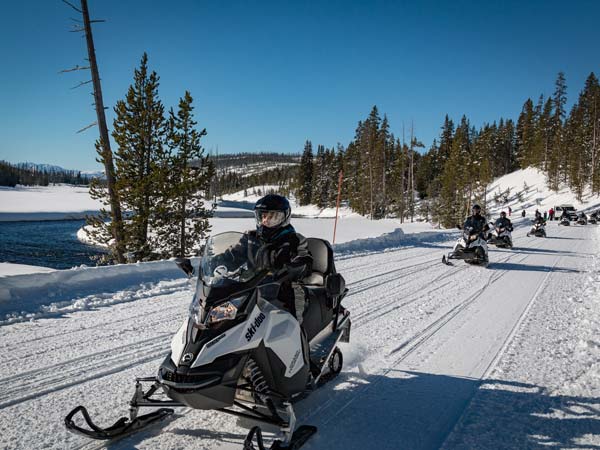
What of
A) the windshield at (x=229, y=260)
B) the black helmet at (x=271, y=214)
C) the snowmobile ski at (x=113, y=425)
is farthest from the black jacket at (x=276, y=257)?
the snowmobile ski at (x=113, y=425)

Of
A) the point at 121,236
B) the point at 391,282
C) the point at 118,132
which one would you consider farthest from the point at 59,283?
the point at 118,132

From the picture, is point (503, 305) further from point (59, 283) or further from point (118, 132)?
point (118, 132)

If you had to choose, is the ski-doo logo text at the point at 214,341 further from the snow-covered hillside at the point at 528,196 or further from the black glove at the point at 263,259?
the snow-covered hillside at the point at 528,196

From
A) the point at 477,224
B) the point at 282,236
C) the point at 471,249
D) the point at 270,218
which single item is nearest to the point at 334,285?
the point at 282,236

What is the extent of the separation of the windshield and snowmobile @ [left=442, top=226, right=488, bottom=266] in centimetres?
1073

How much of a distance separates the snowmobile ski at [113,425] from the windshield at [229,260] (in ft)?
4.06

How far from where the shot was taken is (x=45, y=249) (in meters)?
23.1

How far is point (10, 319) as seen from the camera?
573cm

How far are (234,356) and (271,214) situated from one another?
56.0 inches

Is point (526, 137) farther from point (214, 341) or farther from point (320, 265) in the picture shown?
point (214, 341)

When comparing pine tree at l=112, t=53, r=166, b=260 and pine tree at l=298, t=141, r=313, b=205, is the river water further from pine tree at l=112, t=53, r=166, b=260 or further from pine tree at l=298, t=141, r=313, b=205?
pine tree at l=298, t=141, r=313, b=205

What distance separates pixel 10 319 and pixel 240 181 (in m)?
156

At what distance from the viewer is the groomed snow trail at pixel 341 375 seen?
3.22 m

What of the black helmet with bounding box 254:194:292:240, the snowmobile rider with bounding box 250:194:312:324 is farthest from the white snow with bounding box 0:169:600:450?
the black helmet with bounding box 254:194:292:240
